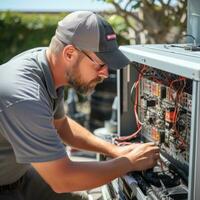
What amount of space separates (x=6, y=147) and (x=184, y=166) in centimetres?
75

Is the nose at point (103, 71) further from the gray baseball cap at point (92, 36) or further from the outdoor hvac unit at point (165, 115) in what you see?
the outdoor hvac unit at point (165, 115)

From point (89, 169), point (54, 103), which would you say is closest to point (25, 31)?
point (54, 103)

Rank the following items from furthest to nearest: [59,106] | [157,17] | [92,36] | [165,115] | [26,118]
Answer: [157,17]
[59,106]
[165,115]
[92,36]
[26,118]

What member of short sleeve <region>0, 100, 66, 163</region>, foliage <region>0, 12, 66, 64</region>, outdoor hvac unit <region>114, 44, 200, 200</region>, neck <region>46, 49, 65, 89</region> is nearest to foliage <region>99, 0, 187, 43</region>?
outdoor hvac unit <region>114, 44, 200, 200</region>

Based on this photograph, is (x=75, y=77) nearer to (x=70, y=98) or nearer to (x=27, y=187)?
(x=27, y=187)

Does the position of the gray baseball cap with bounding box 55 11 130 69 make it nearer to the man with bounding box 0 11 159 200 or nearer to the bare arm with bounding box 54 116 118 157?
the man with bounding box 0 11 159 200

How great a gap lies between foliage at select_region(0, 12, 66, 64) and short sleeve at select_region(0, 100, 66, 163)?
476 centimetres

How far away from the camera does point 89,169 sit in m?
1.61

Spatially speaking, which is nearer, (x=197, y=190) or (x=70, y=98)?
(x=197, y=190)

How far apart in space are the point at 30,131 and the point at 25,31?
4.94 m

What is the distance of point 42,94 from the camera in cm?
159

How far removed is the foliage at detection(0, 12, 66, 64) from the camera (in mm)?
6109

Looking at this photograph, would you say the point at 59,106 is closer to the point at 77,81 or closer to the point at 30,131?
the point at 77,81

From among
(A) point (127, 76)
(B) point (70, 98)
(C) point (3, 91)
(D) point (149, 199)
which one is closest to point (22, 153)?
(C) point (3, 91)
